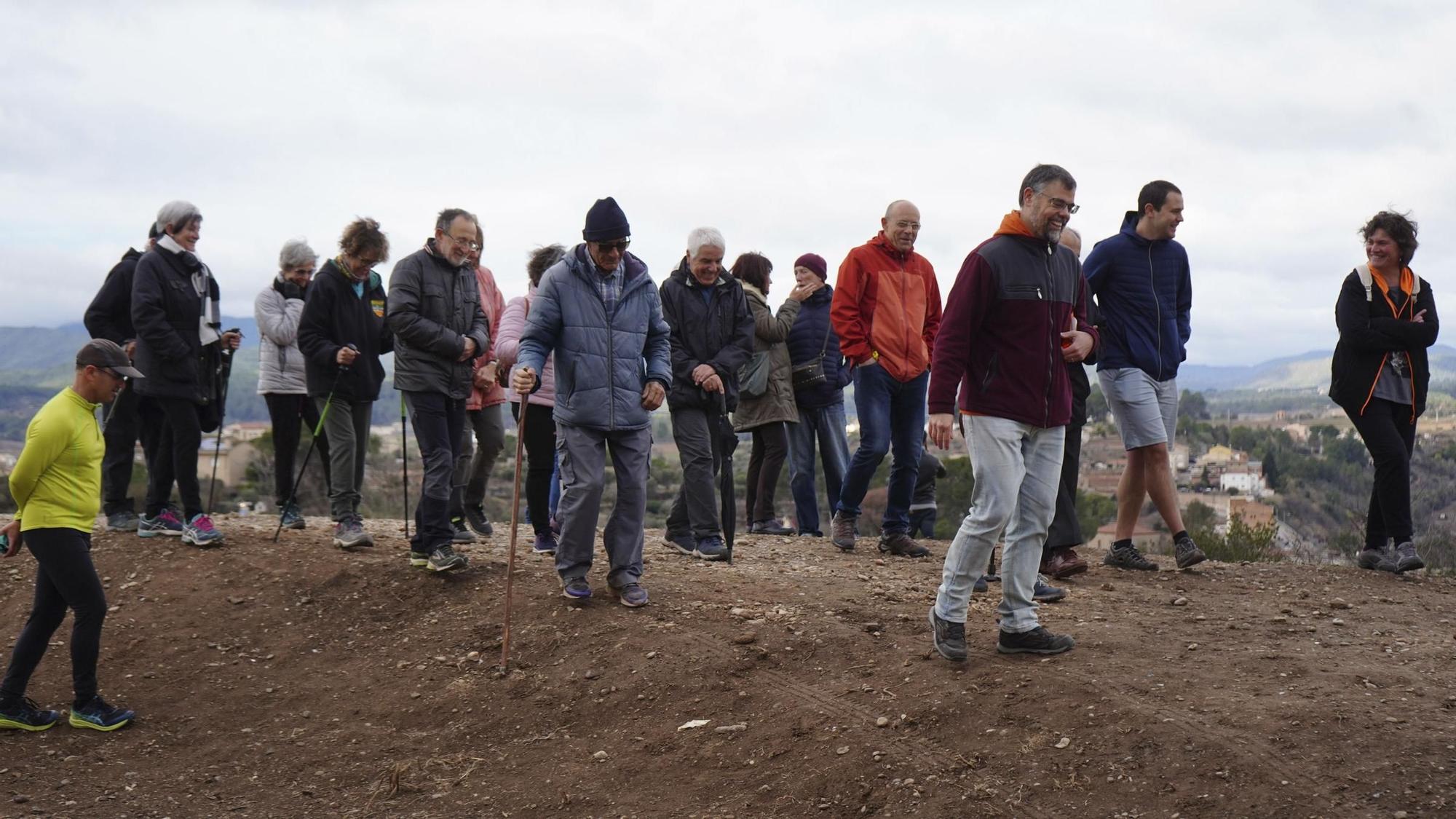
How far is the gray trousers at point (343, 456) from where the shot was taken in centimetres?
846

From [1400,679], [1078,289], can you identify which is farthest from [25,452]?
[1400,679]

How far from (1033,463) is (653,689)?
6.89 ft

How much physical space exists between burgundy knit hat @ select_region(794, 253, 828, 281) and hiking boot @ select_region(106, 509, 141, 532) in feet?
17.3

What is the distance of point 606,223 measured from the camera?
22.1 feet

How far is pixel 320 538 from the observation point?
8.95m

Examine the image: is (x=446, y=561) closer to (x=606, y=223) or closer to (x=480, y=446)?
(x=480, y=446)

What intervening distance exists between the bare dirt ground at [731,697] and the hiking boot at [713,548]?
0.16 meters

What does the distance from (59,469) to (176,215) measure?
2.85 m

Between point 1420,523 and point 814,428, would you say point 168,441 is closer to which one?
point 814,428

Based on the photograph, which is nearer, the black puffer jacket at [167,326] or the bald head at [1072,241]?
the bald head at [1072,241]

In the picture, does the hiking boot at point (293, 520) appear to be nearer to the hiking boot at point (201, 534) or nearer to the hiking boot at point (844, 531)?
the hiking boot at point (201, 534)

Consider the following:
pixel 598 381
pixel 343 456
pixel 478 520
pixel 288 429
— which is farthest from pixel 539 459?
pixel 288 429

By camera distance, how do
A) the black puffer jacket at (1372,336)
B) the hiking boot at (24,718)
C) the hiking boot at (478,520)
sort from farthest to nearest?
the hiking boot at (478,520) < the black puffer jacket at (1372,336) < the hiking boot at (24,718)

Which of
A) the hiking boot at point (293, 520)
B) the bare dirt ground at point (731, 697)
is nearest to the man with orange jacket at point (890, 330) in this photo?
the bare dirt ground at point (731, 697)
